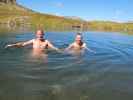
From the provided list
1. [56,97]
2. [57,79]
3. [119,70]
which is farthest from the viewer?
[119,70]

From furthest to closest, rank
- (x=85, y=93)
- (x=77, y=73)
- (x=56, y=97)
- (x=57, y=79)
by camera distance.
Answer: (x=77, y=73), (x=57, y=79), (x=85, y=93), (x=56, y=97)

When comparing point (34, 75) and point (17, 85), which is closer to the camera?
point (17, 85)

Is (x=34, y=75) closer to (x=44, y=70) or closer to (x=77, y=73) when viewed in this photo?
(x=44, y=70)

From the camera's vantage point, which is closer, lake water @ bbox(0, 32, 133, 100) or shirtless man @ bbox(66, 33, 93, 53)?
lake water @ bbox(0, 32, 133, 100)

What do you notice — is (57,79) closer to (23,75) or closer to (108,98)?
(23,75)

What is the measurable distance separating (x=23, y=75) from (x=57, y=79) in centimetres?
152

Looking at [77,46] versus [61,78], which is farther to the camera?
[77,46]

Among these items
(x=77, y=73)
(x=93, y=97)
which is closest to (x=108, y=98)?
(x=93, y=97)

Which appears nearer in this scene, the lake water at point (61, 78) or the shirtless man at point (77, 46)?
the lake water at point (61, 78)

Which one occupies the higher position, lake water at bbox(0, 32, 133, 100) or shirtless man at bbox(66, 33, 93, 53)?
shirtless man at bbox(66, 33, 93, 53)

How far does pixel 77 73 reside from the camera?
13.7 metres

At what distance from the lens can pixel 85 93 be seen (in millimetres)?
10562

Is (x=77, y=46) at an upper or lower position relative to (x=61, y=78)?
upper

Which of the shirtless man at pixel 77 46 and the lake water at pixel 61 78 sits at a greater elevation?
the shirtless man at pixel 77 46
